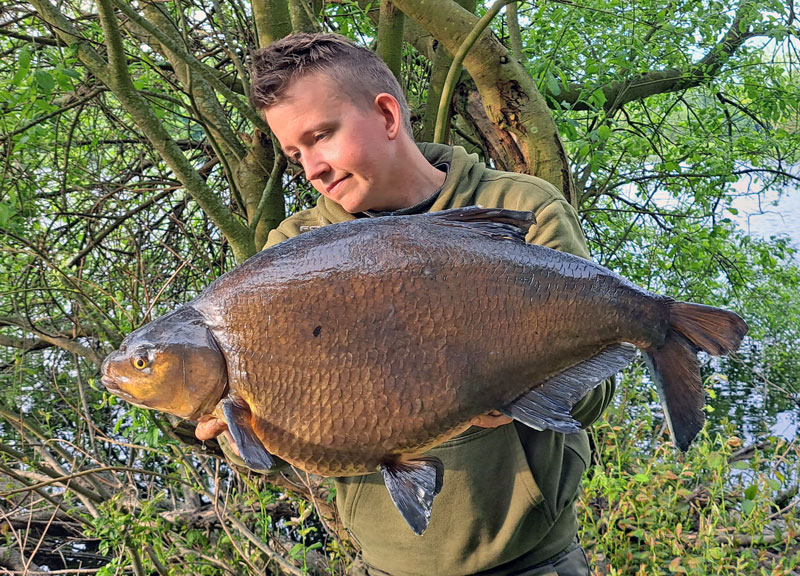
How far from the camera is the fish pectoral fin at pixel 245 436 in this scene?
1344 mm

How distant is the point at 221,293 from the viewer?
1465 millimetres

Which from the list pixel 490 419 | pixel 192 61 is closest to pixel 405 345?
pixel 490 419

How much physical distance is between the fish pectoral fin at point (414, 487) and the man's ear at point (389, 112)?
0.93 meters

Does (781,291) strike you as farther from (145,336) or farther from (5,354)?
(5,354)

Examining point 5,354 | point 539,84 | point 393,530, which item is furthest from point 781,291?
point 5,354

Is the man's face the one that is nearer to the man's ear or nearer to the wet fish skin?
the man's ear

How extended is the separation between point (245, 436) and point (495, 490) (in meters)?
0.84

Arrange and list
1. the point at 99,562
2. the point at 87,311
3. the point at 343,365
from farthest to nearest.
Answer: the point at 99,562 → the point at 87,311 → the point at 343,365

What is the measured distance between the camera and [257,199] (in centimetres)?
375

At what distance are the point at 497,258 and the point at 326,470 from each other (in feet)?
1.93

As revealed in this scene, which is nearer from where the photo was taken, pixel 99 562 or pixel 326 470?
pixel 326 470

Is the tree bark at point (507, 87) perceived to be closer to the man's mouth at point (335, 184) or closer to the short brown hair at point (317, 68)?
the short brown hair at point (317, 68)

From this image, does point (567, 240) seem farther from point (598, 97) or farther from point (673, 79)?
point (673, 79)

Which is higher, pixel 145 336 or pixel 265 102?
pixel 265 102
